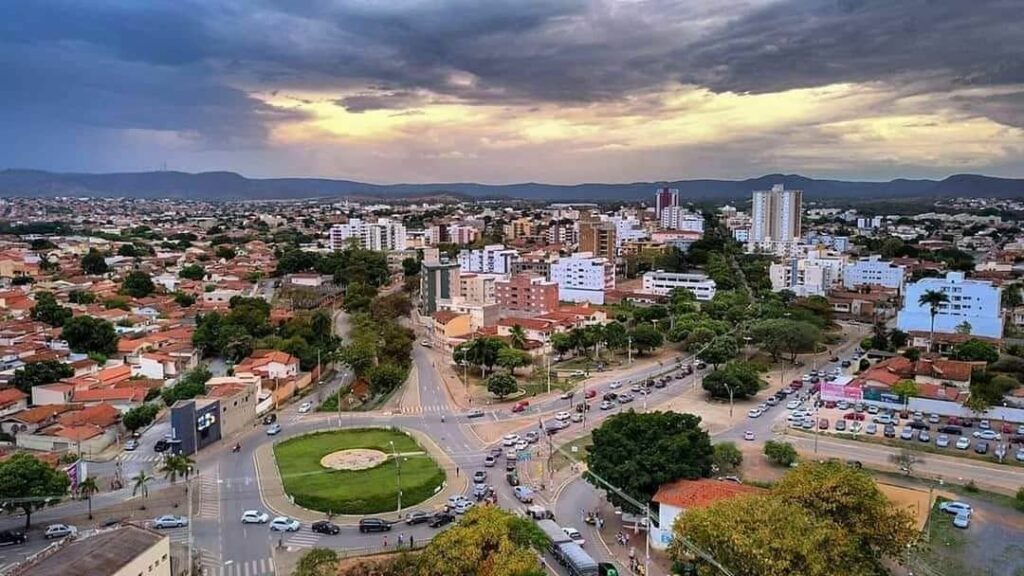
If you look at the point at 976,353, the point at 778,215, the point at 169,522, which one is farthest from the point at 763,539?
the point at 778,215

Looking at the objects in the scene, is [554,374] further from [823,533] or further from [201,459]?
[823,533]

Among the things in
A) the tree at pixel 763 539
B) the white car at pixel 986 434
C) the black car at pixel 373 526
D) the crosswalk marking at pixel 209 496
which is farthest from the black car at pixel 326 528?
the white car at pixel 986 434

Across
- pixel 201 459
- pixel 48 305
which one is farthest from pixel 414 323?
pixel 201 459

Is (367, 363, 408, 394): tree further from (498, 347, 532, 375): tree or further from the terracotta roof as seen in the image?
the terracotta roof

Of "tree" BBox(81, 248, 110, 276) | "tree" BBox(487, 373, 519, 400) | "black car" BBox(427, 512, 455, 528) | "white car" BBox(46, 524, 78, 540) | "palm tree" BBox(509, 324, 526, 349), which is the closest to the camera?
"white car" BBox(46, 524, 78, 540)

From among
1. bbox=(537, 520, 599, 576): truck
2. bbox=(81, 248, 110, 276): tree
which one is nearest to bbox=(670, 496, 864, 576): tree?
bbox=(537, 520, 599, 576): truck

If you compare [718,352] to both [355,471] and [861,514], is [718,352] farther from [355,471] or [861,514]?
[861,514]
